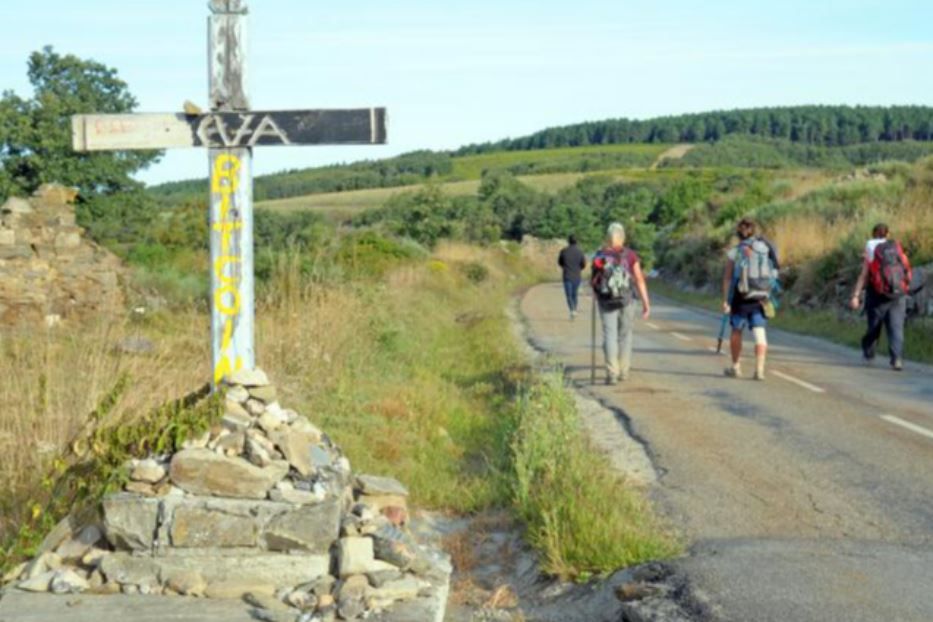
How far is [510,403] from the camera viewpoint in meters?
12.5

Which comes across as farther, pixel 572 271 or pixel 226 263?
pixel 572 271

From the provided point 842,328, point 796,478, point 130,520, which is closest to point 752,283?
point 796,478

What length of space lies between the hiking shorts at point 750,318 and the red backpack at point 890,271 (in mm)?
2276

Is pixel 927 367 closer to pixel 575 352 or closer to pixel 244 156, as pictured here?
pixel 575 352

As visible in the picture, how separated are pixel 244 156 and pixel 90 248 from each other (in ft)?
46.8

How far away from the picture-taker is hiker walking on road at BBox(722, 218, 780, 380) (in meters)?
14.0

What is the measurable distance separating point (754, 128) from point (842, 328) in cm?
11341

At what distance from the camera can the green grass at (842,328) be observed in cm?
1772

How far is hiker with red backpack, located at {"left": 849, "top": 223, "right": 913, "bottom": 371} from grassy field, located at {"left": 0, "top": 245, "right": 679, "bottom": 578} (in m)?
4.83

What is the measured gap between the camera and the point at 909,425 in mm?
10891

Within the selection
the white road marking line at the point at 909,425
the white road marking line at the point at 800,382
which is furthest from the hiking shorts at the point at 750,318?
the white road marking line at the point at 909,425

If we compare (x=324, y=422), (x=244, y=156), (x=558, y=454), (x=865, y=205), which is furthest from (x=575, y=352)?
(x=865, y=205)

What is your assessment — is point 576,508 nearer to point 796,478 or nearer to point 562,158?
point 796,478

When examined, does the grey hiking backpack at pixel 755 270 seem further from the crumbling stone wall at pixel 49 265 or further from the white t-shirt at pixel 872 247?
the crumbling stone wall at pixel 49 265
